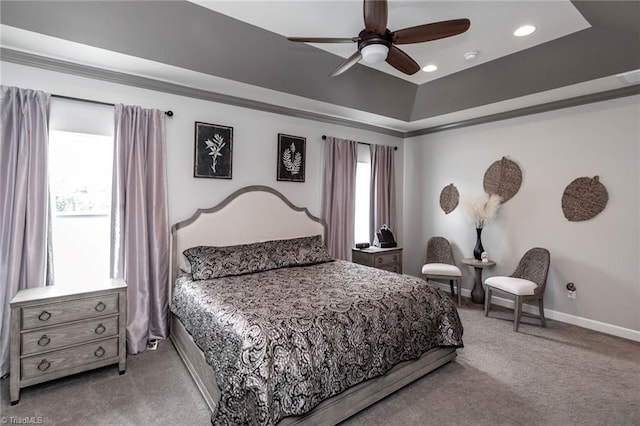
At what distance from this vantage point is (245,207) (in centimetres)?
372

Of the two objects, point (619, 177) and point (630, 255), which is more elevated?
point (619, 177)

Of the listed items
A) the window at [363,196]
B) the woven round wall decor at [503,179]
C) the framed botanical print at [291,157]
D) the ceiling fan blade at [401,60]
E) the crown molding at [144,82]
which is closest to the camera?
the ceiling fan blade at [401,60]

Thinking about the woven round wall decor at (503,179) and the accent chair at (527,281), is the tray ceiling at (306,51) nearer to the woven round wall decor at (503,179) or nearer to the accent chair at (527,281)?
the woven round wall decor at (503,179)

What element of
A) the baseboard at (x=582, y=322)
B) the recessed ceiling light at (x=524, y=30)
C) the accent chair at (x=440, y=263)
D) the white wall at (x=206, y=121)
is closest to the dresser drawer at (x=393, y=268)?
the accent chair at (x=440, y=263)

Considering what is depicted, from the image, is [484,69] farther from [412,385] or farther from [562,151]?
[412,385]

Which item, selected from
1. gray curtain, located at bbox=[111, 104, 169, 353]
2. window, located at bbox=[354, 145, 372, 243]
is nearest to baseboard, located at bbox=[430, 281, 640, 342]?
window, located at bbox=[354, 145, 372, 243]

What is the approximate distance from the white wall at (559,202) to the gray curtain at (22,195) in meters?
4.88

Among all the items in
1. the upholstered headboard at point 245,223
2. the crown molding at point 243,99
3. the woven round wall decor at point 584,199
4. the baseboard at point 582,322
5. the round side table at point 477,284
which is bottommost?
the baseboard at point 582,322

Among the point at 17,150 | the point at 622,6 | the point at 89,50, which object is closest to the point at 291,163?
the point at 89,50

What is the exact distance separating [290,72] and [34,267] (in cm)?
286

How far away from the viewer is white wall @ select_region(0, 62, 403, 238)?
2.79 m

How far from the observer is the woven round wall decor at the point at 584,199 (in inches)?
139

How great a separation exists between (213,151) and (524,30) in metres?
3.18

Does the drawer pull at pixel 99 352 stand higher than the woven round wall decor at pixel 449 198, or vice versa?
the woven round wall decor at pixel 449 198
